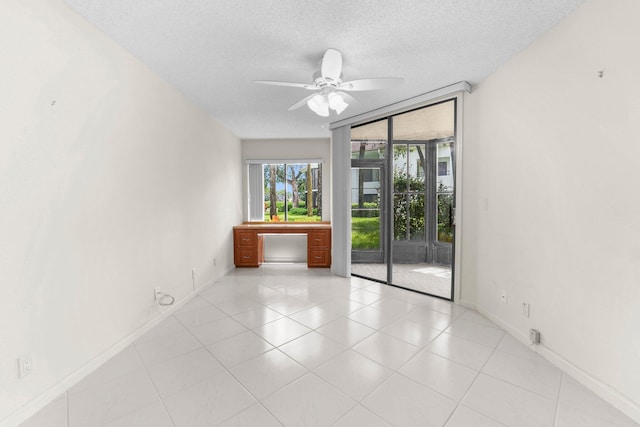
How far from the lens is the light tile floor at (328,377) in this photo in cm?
149

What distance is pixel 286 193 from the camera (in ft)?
18.8

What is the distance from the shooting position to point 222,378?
1.83 m

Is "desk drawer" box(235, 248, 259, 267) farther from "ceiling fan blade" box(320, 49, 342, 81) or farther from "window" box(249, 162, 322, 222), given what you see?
"ceiling fan blade" box(320, 49, 342, 81)

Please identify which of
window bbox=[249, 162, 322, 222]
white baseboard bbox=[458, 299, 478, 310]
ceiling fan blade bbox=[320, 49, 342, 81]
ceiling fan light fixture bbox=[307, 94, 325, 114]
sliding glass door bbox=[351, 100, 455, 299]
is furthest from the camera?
window bbox=[249, 162, 322, 222]

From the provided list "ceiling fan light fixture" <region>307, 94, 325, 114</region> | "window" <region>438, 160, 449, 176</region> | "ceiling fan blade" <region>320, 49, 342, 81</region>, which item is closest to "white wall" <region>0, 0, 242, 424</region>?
"ceiling fan light fixture" <region>307, 94, 325, 114</region>

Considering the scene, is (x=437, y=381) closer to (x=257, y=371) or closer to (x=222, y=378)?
(x=257, y=371)

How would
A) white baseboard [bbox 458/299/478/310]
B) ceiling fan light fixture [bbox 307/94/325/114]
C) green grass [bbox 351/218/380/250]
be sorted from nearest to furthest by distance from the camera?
ceiling fan light fixture [bbox 307/94/325/114], white baseboard [bbox 458/299/478/310], green grass [bbox 351/218/380/250]

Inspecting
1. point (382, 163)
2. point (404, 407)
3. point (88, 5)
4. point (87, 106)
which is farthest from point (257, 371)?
point (382, 163)

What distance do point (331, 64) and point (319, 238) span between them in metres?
3.21

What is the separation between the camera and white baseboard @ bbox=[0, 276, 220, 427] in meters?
1.44

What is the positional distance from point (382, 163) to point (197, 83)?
11.4 ft

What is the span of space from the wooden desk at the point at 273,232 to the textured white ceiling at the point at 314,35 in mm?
2489

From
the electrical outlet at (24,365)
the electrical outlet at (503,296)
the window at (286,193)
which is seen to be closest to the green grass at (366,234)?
the window at (286,193)

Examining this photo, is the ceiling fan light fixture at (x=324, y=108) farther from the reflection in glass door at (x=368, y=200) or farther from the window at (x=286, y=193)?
the window at (x=286, y=193)
